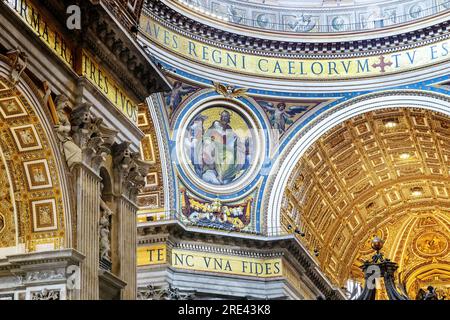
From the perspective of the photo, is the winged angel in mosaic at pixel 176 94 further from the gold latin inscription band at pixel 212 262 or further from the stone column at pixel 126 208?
the stone column at pixel 126 208

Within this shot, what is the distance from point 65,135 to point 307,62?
1534 cm

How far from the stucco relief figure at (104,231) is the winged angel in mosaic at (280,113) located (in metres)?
13.0

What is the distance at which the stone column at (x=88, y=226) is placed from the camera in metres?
15.5

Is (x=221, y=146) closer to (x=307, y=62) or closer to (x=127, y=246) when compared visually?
(x=307, y=62)

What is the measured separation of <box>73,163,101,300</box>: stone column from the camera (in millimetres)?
15492

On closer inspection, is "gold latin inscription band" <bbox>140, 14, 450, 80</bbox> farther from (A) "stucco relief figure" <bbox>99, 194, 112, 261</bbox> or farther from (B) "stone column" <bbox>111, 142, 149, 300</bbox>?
(A) "stucco relief figure" <bbox>99, 194, 112, 261</bbox>

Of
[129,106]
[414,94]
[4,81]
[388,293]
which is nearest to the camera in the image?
[4,81]

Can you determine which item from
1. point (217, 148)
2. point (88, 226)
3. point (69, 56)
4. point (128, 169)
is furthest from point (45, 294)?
point (217, 148)

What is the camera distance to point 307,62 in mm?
30250

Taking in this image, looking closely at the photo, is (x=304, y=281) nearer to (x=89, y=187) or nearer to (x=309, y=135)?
(x=309, y=135)

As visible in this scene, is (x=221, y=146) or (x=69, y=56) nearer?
(x=69, y=56)

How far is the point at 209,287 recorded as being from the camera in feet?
90.0
